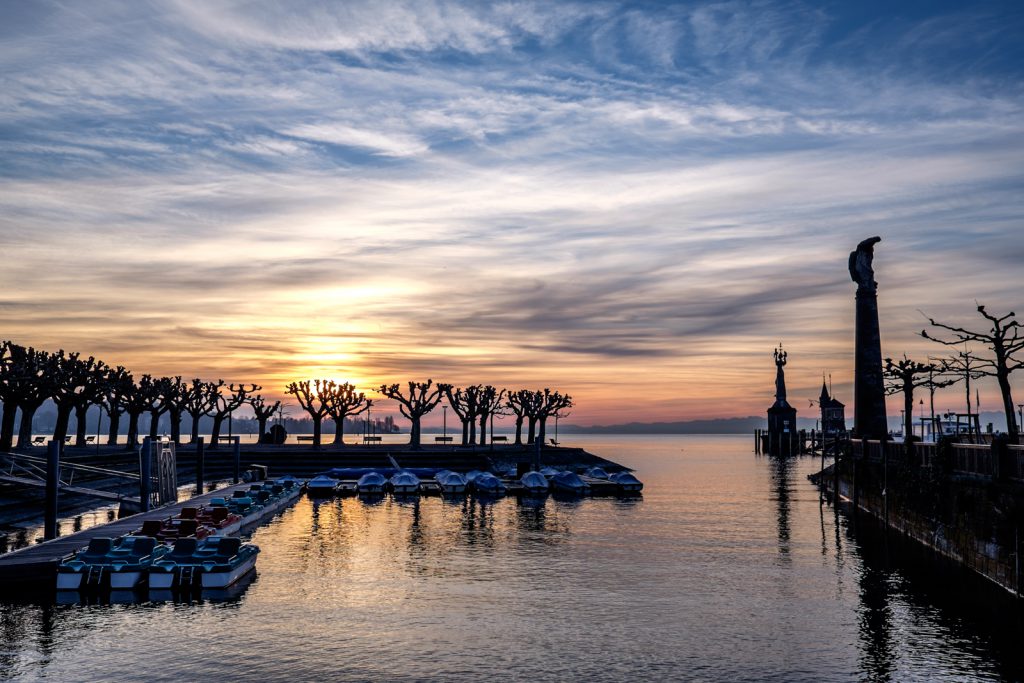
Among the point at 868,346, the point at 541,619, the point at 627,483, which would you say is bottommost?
the point at 541,619

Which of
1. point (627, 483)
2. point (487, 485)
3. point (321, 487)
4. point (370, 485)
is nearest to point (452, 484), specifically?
point (487, 485)

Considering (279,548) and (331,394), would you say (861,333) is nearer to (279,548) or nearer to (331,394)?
(279,548)

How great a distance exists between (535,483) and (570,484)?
3512 mm

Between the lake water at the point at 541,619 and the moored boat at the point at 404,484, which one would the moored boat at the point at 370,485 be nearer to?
the moored boat at the point at 404,484

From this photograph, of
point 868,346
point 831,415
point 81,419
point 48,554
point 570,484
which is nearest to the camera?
point 48,554

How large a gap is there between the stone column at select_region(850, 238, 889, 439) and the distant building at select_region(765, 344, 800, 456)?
114m

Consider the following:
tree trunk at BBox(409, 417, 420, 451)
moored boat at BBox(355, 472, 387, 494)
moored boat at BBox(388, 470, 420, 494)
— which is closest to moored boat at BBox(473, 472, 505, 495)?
moored boat at BBox(388, 470, 420, 494)

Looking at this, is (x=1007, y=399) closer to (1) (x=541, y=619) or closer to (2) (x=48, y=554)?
(1) (x=541, y=619)

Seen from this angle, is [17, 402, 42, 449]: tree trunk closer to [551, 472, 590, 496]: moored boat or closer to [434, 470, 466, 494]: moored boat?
[434, 470, 466, 494]: moored boat

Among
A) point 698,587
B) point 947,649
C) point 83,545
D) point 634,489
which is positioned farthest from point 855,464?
point 83,545

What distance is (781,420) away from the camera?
182000 millimetres

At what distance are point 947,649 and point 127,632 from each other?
83.7ft

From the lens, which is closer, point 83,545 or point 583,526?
point 83,545

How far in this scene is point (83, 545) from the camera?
3884 centimetres
